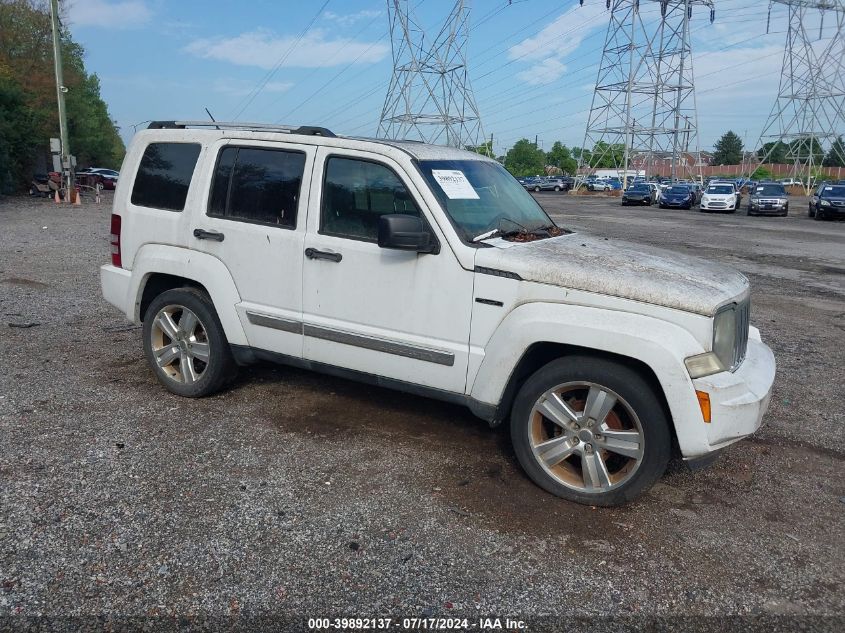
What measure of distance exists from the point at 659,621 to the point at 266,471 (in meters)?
2.32

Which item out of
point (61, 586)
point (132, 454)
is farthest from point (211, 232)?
point (61, 586)

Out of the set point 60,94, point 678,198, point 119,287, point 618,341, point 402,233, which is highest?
point 60,94

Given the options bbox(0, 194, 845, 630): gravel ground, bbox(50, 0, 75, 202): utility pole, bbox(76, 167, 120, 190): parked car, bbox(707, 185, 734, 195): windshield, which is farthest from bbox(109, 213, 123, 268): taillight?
bbox(76, 167, 120, 190): parked car

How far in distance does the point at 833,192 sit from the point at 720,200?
227 inches

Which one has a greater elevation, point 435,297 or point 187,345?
point 435,297

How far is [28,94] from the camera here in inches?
1446

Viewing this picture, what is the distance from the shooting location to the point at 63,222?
2064 cm

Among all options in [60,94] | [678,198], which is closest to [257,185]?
[60,94]

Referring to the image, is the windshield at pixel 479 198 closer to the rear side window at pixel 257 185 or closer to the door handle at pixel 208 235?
the rear side window at pixel 257 185

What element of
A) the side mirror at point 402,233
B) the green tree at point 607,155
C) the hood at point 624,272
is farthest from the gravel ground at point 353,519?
the green tree at point 607,155

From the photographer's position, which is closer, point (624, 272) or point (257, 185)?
point (624, 272)

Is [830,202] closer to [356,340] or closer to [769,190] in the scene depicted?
[769,190]

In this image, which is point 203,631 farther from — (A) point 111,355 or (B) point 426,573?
(A) point 111,355

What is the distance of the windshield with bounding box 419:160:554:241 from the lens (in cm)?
421
